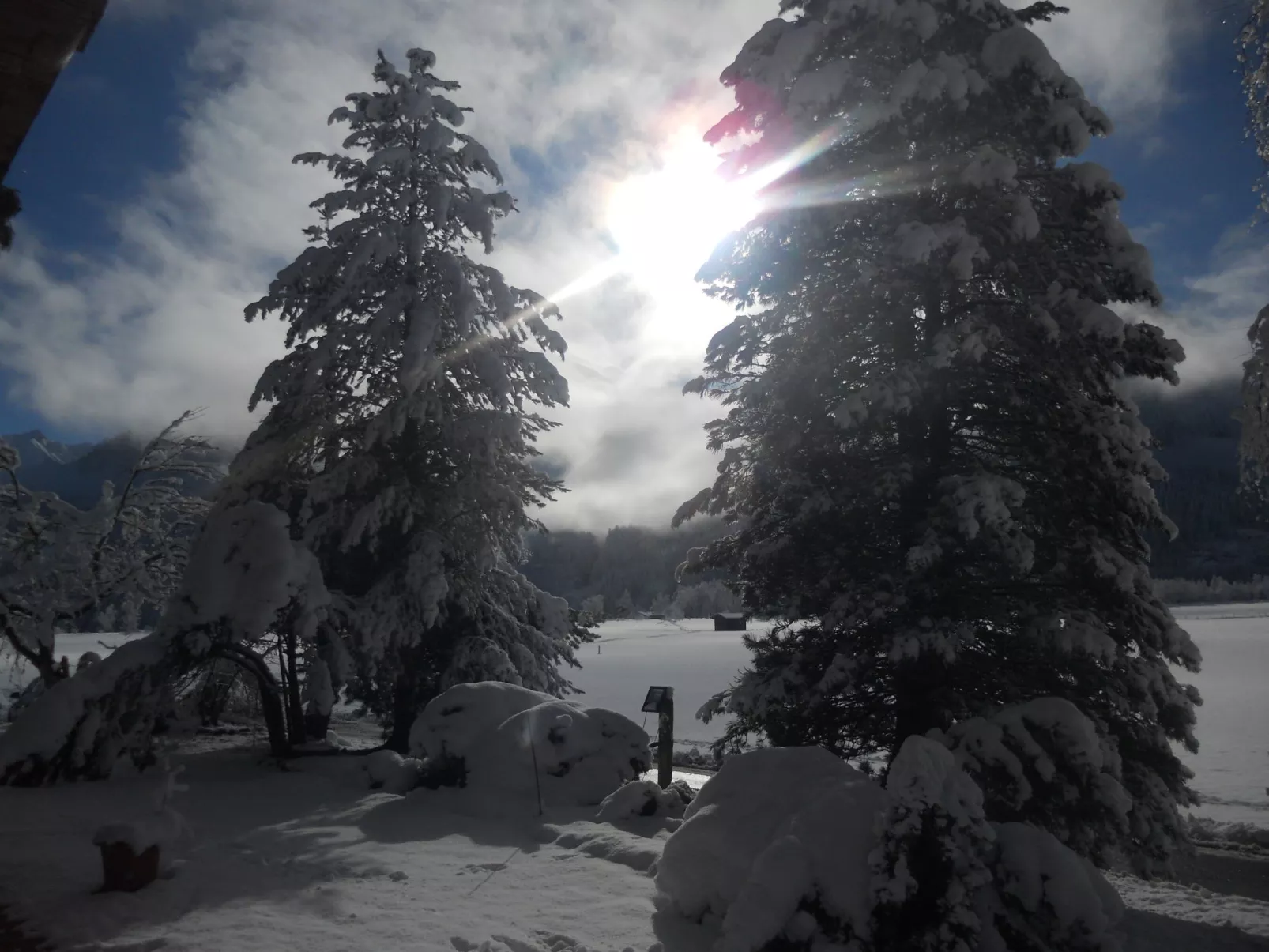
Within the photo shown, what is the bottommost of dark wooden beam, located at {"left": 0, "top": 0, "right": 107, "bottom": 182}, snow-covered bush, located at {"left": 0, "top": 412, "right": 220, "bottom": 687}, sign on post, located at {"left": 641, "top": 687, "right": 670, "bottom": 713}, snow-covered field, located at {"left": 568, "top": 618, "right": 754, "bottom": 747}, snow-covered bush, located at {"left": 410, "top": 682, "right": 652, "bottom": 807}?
snow-covered field, located at {"left": 568, "top": 618, "right": 754, "bottom": 747}

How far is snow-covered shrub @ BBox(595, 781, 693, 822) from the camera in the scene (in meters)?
8.56

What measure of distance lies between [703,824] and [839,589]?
312 centimetres

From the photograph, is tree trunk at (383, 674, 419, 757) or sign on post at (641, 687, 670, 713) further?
tree trunk at (383, 674, 419, 757)

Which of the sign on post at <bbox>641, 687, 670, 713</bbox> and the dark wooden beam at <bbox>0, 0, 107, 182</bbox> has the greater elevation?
the dark wooden beam at <bbox>0, 0, 107, 182</bbox>

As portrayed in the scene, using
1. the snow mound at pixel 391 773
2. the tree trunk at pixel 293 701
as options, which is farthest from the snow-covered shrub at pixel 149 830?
the tree trunk at pixel 293 701

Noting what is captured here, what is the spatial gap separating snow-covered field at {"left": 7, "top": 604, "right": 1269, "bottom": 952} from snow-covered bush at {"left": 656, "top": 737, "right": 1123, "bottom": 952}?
0.80 meters

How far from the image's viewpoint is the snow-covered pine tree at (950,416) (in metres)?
7.20

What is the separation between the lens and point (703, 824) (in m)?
5.80

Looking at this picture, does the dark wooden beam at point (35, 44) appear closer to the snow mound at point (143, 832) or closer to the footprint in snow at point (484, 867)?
the snow mound at point (143, 832)

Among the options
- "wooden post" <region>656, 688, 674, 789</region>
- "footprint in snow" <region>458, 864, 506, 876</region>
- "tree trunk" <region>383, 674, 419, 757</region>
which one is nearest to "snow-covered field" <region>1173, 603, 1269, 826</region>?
"wooden post" <region>656, 688, 674, 789</region>

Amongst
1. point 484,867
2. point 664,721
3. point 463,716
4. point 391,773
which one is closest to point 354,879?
point 484,867

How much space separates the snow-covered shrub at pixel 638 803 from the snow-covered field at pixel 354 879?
0.18 metres

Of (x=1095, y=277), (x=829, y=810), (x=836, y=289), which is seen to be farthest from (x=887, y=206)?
(x=829, y=810)

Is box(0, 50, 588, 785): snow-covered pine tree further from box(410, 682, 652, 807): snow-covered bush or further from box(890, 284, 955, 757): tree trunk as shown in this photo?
box(890, 284, 955, 757): tree trunk
